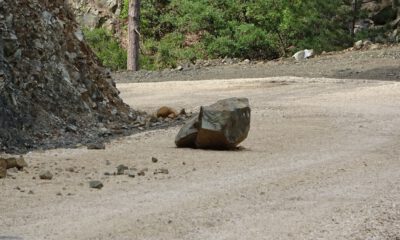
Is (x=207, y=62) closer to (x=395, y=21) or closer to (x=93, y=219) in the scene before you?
(x=395, y=21)

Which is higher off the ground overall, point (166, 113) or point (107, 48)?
point (107, 48)

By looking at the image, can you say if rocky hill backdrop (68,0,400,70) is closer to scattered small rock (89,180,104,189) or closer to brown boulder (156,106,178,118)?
brown boulder (156,106,178,118)

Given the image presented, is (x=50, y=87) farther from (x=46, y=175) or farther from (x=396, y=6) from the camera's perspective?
(x=396, y=6)

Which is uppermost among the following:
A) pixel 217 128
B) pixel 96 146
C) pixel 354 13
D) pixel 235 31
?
pixel 354 13

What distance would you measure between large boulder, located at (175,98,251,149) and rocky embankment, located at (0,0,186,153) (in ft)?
5.21

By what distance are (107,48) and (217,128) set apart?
23772 millimetres

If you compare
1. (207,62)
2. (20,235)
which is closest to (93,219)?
(20,235)

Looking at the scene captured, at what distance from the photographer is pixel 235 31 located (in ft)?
103

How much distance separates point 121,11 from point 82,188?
91.6 ft

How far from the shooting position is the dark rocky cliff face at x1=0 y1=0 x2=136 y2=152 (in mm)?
11492

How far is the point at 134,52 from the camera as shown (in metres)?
29.5

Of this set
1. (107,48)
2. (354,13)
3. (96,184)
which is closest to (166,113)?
(96,184)

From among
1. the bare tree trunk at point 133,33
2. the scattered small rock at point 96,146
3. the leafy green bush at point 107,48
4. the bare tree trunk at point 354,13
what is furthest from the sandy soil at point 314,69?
the scattered small rock at point 96,146

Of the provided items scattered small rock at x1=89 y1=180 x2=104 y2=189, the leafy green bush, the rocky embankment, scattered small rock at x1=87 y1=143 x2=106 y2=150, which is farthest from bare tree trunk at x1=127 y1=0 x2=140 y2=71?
scattered small rock at x1=89 y1=180 x2=104 y2=189
